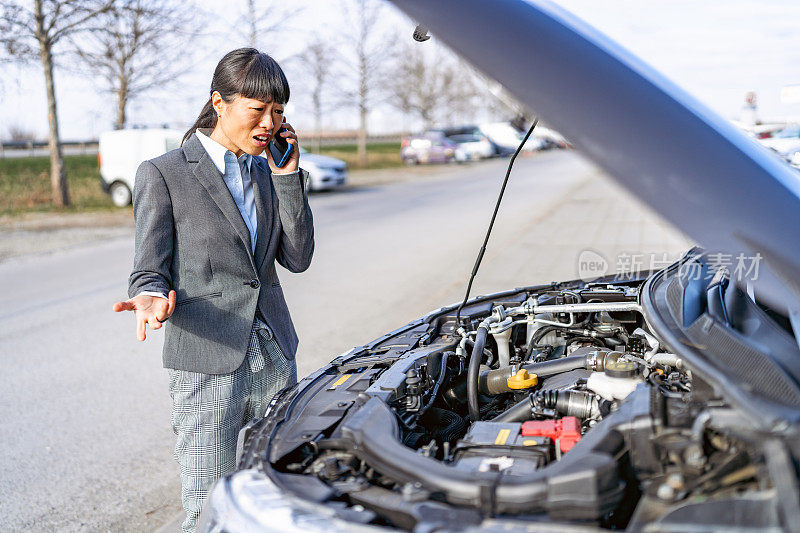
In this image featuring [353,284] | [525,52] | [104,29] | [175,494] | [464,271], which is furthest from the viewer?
[104,29]

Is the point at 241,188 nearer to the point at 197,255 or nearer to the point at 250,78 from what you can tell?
the point at 197,255

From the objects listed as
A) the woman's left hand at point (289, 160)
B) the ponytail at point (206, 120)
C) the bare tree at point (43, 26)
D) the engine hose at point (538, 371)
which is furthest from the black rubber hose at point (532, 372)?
the bare tree at point (43, 26)

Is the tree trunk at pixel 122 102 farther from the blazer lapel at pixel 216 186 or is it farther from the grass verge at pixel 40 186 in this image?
the blazer lapel at pixel 216 186

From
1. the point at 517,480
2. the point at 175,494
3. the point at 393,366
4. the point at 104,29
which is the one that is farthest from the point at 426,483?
the point at 104,29

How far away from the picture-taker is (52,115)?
1507cm

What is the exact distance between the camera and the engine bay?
4.93ft

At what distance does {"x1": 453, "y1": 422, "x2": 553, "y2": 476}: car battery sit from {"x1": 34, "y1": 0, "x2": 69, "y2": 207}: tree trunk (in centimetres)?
1464

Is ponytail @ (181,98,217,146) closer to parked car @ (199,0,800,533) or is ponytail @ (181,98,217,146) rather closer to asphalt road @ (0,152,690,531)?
parked car @ (199,0,800,533)

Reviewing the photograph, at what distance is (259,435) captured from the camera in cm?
207

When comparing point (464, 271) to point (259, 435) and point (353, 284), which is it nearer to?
point (353, 284)

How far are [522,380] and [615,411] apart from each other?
2.05 ft

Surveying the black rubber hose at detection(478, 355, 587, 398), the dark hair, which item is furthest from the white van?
the black rubber hose at detection(478, 355, 587, 398)

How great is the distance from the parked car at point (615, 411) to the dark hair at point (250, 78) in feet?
2.55

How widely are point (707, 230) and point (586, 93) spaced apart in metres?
0.42
